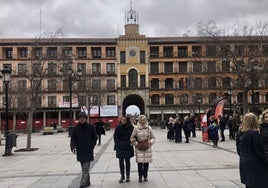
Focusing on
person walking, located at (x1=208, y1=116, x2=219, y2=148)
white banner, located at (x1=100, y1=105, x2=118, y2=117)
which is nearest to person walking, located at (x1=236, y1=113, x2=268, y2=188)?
person walking, located at (x1=208, y1=116, x2=219, y2=148)

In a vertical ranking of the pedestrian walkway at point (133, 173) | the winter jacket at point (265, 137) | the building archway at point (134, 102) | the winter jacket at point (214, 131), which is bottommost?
the pedestrian walkway at point (133, 173)

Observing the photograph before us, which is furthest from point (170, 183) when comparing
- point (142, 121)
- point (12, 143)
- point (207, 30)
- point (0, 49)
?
point (0, 49)

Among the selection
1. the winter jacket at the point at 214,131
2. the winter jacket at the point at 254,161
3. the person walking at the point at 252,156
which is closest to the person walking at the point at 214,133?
the winter jacket at the point at 214,131

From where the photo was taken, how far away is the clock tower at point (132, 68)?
81375 mm

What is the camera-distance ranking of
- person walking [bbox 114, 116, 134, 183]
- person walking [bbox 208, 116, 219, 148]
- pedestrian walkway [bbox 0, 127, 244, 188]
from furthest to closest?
person walking [bbox 208, 116, 219, 148] → person walking [bbox 114, 116, 134, 183] → pedestrian walkway [bbox 0, 127, 244, 188]

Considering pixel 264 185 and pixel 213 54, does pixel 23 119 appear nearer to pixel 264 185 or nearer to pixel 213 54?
pixel 213 54

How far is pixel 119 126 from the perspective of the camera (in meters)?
10.6

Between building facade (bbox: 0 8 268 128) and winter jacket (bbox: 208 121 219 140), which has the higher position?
building facade (bbox: 0 8 268 128)

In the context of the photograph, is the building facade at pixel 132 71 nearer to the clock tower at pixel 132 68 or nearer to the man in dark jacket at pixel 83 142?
the clock tower at pixel 132 68

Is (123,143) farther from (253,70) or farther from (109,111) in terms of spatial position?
(109,111)

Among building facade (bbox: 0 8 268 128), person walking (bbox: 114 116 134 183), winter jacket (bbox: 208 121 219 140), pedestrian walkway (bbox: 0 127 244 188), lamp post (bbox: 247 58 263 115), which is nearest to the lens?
pedestrian walkway (bbox: 0 127 244 188)

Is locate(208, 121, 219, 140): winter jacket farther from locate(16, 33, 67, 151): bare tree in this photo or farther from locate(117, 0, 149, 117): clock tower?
locate(117, 0, 149, 117): clock tower

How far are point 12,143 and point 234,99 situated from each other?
64754mm

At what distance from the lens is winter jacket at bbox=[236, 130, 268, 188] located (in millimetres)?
6199
